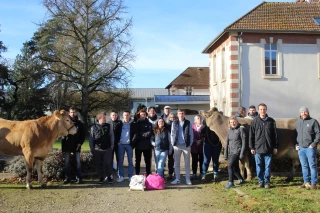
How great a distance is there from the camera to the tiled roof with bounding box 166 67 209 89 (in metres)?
60.2

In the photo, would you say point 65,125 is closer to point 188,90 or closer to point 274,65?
point 274,65

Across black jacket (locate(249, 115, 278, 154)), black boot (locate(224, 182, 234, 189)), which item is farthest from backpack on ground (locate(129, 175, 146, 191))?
black jacket (locate(249, 115, 278, 154))

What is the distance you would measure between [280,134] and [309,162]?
1.24 meters

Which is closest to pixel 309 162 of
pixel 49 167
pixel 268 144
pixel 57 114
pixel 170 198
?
pixel 268 144

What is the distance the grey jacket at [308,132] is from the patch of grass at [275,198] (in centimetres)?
109

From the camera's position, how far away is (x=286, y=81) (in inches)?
Result: 827

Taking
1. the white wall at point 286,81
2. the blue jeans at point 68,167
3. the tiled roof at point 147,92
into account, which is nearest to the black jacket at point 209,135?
the blue jeans at point 68,167

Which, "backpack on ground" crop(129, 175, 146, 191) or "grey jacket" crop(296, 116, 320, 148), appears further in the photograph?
"backpack on ground" crop(129, 175, 146, 191)

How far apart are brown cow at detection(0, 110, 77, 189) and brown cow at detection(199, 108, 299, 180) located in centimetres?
379

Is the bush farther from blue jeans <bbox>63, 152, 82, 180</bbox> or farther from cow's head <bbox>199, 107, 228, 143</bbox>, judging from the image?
cow's head <bbox>199, 107, 228, 143</bbox>

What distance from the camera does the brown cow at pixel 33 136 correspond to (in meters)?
8.80

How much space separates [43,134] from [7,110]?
95.6ft

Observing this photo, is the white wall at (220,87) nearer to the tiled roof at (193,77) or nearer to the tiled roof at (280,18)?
the tiled roof at (280,18)

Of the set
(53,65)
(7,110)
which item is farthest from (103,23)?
(7,110)
